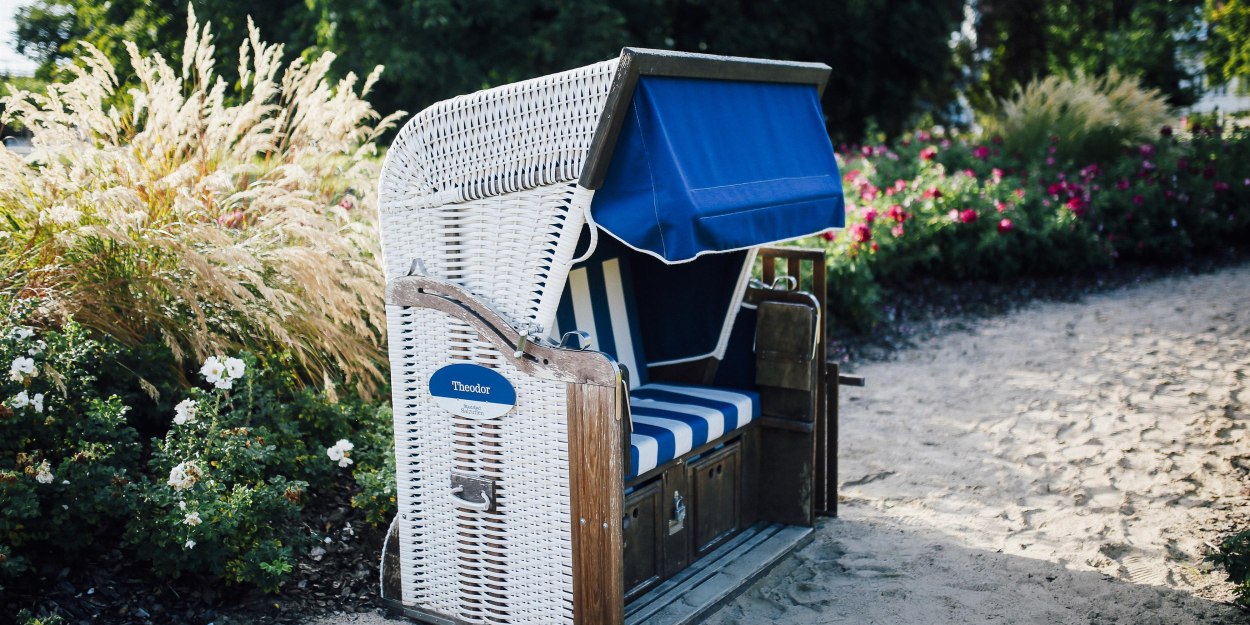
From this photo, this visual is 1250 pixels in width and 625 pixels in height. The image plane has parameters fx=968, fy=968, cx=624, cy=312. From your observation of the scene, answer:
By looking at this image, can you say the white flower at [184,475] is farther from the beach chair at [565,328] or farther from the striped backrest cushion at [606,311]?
the striped backrest cushion at [606,311]

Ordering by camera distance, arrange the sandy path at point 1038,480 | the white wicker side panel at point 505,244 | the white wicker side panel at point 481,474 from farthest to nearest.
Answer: the sandy path at point 1038,480 → the white wicker side panel at point 481,474 → the white wicker side panel at point 505,244

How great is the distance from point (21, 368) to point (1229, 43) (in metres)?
20.0

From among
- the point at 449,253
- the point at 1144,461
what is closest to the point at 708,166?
the point at 449,253

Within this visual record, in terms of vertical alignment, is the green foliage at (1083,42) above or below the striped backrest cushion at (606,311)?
above

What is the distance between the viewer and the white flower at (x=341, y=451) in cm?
378

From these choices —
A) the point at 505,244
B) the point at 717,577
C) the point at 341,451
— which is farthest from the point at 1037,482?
the point at 341,451

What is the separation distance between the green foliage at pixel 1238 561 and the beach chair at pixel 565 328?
5.28 feet

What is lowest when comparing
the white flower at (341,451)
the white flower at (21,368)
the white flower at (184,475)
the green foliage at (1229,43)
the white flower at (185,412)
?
the white flower at (341,451)

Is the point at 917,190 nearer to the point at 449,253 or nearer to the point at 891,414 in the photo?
the point at 891,414

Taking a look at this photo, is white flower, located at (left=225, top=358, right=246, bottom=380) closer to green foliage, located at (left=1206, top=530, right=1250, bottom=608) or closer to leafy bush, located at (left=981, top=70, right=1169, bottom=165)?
green foliage, located at (left=1206, top=530, right=1250, bottom=608)

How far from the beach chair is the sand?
40 cm

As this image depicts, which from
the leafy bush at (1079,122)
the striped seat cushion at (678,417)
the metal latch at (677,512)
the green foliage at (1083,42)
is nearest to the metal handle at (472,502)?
the striped seat cushion at (678,417)

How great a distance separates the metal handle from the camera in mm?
3100

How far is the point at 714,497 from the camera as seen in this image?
12.6 feet
